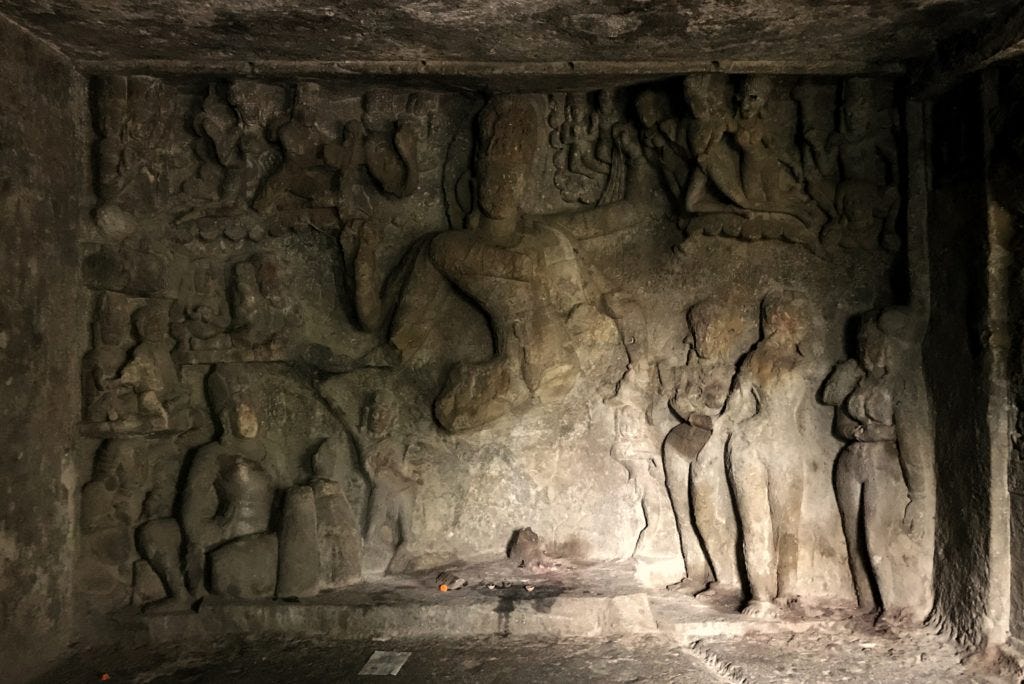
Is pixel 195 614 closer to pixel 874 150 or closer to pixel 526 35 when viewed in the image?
pixel 526 35

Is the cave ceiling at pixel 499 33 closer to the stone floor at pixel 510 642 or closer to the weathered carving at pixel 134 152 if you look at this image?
the weathered carving at pixel 134 152

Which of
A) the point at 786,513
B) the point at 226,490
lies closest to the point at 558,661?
the point at 786,513

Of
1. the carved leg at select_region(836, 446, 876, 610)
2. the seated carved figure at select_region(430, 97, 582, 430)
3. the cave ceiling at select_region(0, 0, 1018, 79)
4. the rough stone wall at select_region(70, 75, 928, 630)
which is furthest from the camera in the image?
the seated carved figure at select_region(430, 97, 582, 430)

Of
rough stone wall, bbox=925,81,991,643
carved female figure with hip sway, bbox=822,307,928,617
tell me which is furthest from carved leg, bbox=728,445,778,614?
rough stone wall, bbox=925,81,991,643

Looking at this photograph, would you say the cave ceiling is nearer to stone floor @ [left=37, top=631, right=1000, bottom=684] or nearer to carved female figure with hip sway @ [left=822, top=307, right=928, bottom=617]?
carved female figure with hip sway @ [left=822, top=307, right=928, bottom=617]

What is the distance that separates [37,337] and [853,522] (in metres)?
4.75

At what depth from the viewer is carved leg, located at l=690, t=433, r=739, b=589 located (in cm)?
480

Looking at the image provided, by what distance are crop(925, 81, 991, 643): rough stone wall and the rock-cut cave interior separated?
0.8 inches

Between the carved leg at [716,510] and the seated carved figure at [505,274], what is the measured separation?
103 cm

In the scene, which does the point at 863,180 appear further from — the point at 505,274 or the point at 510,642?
the point at 510,642

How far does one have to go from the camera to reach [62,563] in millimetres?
4570

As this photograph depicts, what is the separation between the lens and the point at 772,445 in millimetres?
4750

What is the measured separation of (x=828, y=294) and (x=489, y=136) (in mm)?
2287

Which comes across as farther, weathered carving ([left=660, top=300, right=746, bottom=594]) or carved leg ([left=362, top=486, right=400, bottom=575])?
carved leg ([left=362, top=486, right=400, bottom=575])
